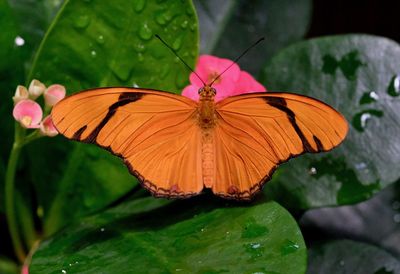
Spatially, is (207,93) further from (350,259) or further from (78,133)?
(350,259)

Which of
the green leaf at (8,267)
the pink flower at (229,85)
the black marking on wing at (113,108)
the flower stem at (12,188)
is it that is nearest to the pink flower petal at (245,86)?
the pink flower at (229,85)

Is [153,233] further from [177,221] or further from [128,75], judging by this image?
[128,75]

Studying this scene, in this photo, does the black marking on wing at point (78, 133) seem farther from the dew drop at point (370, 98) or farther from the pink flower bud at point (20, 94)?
the dew drop at point (370, 98)

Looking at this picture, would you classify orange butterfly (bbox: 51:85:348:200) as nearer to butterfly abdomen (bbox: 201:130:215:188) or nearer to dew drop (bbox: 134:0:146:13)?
butterfly abdomen (bbox: 201:130:215:188)

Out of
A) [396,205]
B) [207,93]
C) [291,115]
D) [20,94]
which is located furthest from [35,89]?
[396,205]

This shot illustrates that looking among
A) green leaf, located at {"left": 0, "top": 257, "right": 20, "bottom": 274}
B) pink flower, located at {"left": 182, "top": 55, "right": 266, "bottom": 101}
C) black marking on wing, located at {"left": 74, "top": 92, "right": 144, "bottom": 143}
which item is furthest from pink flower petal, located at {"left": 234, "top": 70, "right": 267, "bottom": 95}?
green leaf, located at {"left": 0, "top": 257, "right": 20, "bottom": 274}

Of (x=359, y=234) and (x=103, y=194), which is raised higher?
(x=103, y=194)

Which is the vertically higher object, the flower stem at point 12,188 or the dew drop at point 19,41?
the dew drop at point 19,41

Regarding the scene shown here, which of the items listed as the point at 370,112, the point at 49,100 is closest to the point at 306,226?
the point at 370,112

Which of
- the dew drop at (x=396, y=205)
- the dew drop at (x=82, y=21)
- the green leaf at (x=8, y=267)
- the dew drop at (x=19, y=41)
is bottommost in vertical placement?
the green leaf at (x=8, y=267)
